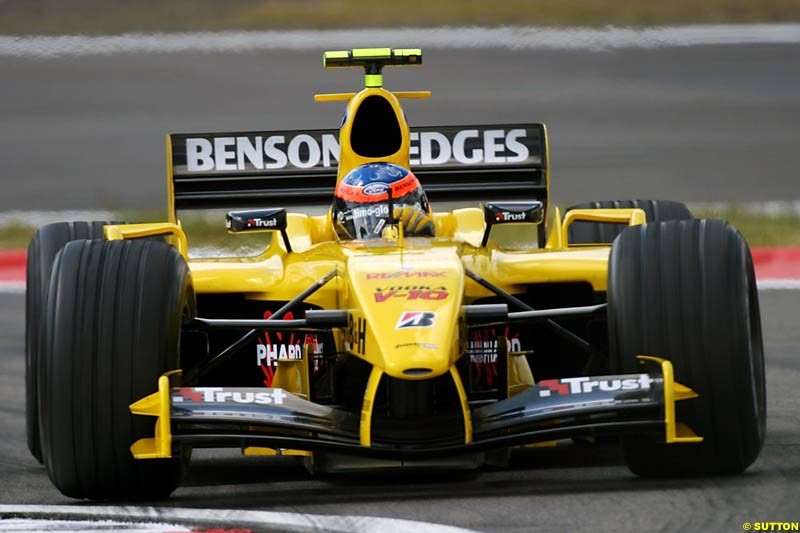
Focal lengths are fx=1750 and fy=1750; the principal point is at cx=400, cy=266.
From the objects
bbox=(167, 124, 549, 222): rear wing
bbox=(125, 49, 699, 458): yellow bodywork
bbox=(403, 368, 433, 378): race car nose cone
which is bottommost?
bbox=(403, 368, 433, 378): race car nose cone

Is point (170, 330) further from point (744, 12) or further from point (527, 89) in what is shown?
point (744, 12)

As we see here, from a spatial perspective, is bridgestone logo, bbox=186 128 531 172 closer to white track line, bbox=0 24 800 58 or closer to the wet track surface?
the wet track surface

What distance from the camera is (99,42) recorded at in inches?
815

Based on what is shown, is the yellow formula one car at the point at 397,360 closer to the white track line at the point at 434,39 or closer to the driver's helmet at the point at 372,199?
the driver's helmet at the point at 372,199

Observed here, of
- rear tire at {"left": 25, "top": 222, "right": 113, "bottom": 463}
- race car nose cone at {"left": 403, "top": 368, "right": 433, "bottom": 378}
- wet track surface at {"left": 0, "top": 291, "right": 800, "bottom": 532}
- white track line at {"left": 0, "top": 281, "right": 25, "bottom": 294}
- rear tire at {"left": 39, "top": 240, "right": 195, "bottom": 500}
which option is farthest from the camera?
white track line at {"left": 0, "top": 281, "right": 25, "bottom": 294}

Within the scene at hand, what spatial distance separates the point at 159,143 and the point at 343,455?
45.0ft

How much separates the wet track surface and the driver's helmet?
1.21 m

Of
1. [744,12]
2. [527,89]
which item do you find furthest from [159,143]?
[744,12]

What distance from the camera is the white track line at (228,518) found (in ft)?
20.2

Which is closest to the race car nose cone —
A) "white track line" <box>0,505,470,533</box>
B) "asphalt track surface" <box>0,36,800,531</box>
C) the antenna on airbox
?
"white track line" <box>0,505,470,533</box>

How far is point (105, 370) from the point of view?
6.90 metres

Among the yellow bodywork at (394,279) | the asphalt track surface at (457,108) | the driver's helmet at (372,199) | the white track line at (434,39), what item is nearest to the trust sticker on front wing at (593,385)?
the yellow bodywork at (394,279)

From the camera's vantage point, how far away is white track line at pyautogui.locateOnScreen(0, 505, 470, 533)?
6.14 meters

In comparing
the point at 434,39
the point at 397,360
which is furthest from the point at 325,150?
the point at 434,39
